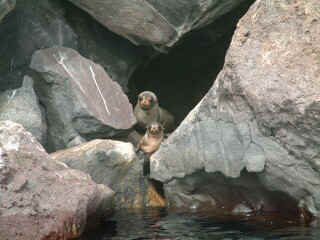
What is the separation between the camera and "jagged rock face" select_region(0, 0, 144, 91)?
35.2ft

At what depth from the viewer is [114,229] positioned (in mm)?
7375

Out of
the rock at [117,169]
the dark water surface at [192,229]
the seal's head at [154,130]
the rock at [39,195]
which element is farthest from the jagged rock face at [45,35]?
the dark water surface at [192,229]

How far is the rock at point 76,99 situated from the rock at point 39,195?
2.62 metres

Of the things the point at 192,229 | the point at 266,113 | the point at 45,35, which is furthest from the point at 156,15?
the point at 192,229

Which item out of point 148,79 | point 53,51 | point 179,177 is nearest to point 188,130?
point 179,177

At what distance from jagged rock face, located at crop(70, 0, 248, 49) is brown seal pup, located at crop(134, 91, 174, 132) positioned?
4.32ft

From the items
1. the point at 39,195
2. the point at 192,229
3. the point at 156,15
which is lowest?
the point at 192,229

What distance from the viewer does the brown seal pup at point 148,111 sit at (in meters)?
11.5

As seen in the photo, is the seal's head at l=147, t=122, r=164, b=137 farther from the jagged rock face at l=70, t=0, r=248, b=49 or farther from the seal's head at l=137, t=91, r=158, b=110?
the jagged rock face at l=70, t=0, r=248, b=49

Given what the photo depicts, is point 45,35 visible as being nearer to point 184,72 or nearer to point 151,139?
point 151,139

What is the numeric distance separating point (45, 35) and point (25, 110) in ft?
5.00

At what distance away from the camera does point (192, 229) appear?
A: 7.23 metres

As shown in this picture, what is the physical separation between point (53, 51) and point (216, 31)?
3002mm

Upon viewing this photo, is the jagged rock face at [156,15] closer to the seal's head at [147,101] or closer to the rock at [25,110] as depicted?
the seal's head at [147,101]
